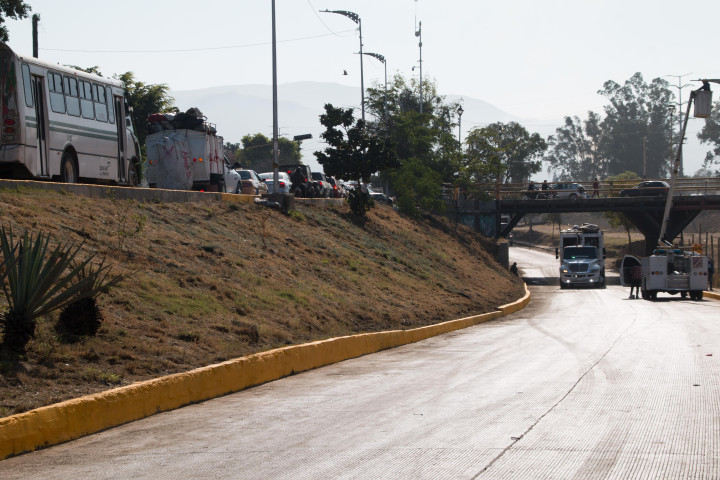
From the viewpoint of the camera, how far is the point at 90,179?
73.1ft

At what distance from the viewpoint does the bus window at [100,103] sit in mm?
22312

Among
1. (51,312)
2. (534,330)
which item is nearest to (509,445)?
(51,312)

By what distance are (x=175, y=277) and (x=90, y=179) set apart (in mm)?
8061

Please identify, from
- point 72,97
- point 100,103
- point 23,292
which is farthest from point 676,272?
point 23,292

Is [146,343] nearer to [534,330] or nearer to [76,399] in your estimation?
[76,399]

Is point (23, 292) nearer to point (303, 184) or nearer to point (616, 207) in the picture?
point (303, 184)

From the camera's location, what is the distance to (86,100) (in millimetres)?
21672

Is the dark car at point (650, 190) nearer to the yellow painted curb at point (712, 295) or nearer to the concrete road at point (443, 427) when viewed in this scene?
the yellow painted curb at point (712, 295)

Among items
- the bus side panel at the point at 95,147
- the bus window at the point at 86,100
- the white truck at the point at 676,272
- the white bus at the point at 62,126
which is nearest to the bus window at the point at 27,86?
the white bus at the point at 62,126

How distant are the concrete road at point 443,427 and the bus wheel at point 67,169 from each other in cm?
1006

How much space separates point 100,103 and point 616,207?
1769 inches

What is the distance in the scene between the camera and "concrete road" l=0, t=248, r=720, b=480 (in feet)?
22.0

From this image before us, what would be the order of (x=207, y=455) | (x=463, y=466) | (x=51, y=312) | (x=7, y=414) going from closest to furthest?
(x=463, y=466)
(x=207, y=455)
(x=7, y=414)
(x=51, y=312)

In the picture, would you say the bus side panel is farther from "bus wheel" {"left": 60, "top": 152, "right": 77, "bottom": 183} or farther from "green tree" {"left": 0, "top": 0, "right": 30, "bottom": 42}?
"green tree" {"left": 0, "top": 0, "right": 30, "bottom": 42}
